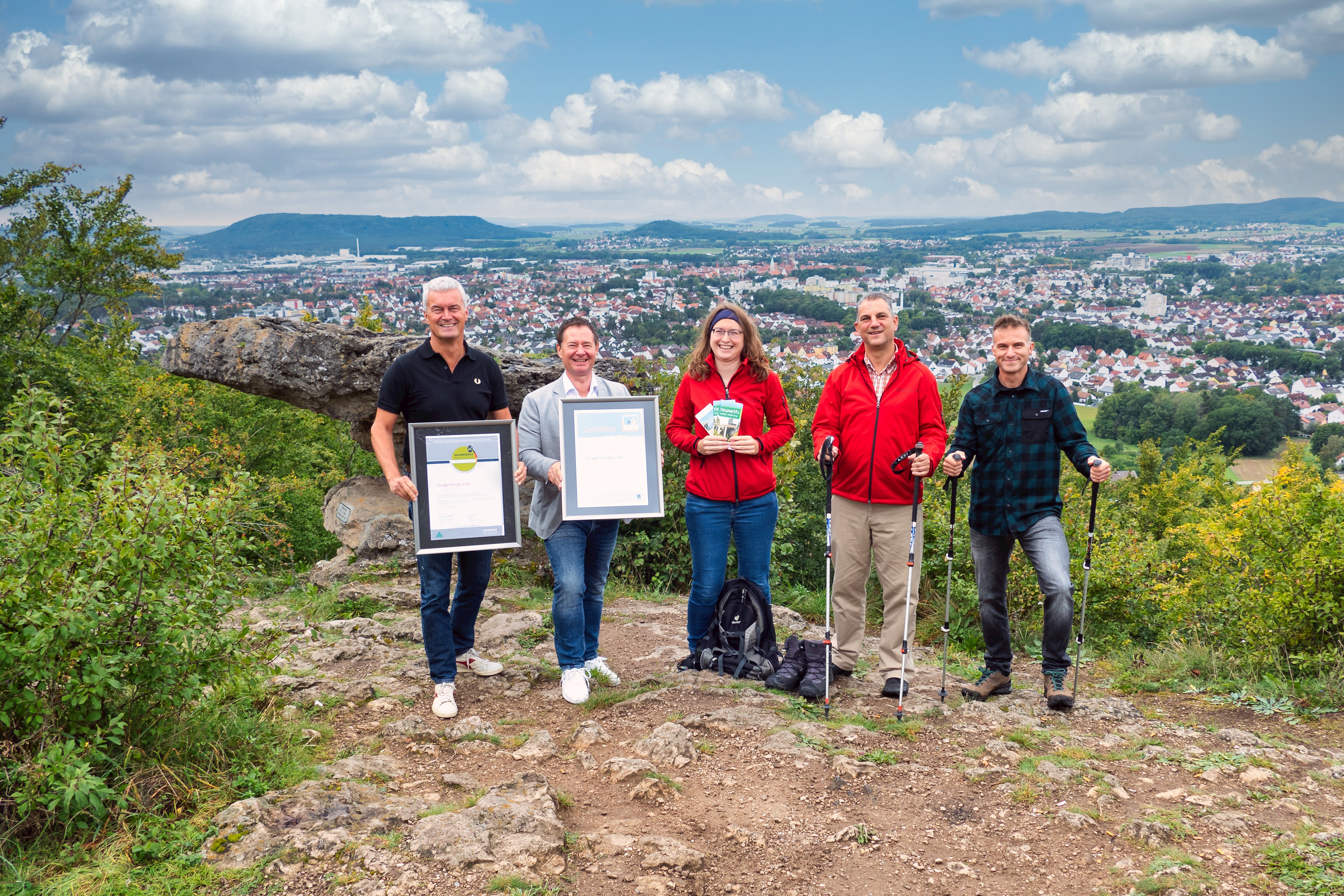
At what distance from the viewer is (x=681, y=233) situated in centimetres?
11688

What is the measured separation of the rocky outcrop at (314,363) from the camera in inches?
373

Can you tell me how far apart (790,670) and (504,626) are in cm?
275

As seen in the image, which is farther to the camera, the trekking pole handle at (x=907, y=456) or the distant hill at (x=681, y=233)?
the distant hill at (x=681, y=233)

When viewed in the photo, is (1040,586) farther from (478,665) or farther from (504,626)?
(504,626)

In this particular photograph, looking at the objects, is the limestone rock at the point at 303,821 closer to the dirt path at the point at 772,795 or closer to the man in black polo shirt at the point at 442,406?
the dirt path at the point at 772,795

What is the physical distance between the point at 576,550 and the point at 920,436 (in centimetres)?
220

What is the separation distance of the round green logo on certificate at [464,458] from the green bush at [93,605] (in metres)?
1.18

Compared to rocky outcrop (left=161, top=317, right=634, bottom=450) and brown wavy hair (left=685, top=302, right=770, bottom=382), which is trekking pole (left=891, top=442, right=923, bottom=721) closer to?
brown wavy hair (left=685, top=302, right=770, bottom=382)

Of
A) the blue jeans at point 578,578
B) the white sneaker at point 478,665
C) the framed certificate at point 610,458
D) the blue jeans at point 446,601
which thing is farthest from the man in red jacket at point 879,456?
the white sneaker at point 478,665

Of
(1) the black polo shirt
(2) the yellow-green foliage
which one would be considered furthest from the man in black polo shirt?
(2) the yellow-green foliage

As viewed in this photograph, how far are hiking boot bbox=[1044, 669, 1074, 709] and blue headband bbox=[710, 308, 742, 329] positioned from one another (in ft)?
9.79

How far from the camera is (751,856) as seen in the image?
340 centimetres

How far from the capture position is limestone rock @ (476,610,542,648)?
6680 mm

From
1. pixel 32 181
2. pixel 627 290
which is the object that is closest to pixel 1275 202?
pixel 627 290
